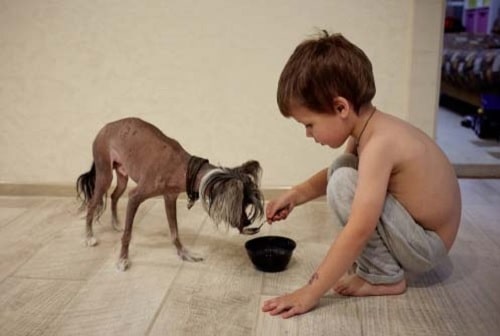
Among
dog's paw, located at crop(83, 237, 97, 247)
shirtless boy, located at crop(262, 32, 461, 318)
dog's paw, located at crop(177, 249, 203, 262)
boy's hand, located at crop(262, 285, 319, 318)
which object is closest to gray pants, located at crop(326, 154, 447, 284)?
shirtless boy, located at crop(262, 32, 461, 318)

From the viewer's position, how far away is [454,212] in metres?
1.52

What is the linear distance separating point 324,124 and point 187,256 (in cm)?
Answer: 71

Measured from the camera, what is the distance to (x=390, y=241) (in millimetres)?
1489

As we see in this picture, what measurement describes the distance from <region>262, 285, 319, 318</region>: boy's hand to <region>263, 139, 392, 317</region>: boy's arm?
1.3 inches

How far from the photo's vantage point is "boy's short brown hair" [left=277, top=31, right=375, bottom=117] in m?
1.38

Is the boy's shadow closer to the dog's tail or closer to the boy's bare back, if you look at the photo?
the boy's bare back

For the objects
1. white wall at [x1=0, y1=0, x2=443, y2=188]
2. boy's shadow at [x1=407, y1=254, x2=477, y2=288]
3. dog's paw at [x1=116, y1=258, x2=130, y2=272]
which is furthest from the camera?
white wall at [x1=0, y1=0, x2=443, y2=188]

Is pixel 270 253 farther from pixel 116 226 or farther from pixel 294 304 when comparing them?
pixel 116 226

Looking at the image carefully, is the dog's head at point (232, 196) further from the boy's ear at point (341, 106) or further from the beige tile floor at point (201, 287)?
the boy's ear at point (341, 106)

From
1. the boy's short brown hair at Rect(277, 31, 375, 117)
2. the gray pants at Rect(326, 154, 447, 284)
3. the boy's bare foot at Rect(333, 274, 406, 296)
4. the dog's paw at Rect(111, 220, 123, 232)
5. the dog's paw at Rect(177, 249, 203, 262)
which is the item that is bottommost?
the dog's paw at Rect(111, 220, 123, 232)

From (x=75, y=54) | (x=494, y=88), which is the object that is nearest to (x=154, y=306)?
(x=75, y=54)

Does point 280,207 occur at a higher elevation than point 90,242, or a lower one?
higher

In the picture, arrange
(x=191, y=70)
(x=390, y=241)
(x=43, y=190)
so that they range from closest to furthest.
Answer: (x=390, y=241), (x=191, y=70), (x=43, y=190)

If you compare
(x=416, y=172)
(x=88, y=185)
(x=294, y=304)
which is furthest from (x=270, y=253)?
(x=88, y=185)
